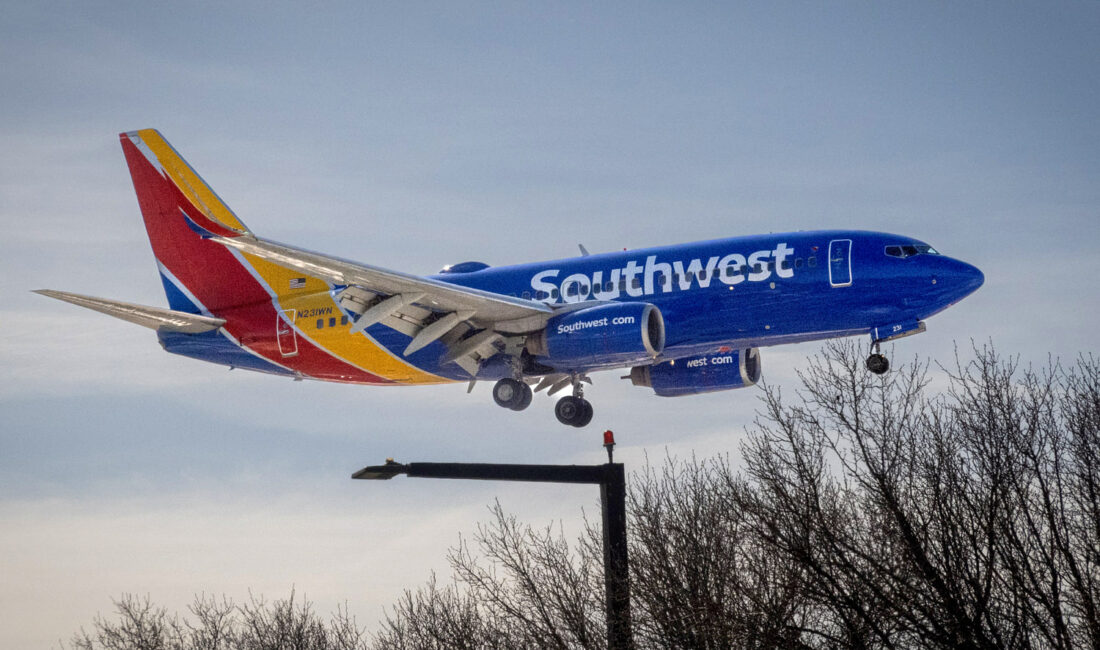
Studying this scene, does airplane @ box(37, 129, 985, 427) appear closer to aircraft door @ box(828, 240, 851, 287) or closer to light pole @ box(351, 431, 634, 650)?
aircraft door @ box(828, 240, 851, 287)

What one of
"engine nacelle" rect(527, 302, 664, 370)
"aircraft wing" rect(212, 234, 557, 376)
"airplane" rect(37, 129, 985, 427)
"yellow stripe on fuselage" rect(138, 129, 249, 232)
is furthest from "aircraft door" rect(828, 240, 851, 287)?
"yellow stripe on fuselage" rect(138, 129, 249, 232)

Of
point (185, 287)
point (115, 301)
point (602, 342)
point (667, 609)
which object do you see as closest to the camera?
point (667, 609)

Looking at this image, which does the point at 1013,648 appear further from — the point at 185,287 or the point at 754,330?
the point at 185,287

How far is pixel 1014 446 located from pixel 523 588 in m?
11.4

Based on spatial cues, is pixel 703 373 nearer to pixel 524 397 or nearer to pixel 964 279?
pixel 524 397

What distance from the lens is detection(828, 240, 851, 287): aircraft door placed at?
34.6m

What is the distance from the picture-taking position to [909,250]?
34.8 m

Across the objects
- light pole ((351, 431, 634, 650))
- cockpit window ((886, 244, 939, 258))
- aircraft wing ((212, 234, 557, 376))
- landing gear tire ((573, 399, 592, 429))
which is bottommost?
light pole ((351, 431, 634, 650))

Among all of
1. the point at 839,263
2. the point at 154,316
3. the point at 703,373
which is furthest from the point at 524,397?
the point at 154,316

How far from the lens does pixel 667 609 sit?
1011 inches

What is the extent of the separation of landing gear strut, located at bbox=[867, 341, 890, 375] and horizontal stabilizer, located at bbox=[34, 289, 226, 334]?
68.2 feet

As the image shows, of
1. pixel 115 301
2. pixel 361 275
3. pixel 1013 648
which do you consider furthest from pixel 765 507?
pixel 115 301

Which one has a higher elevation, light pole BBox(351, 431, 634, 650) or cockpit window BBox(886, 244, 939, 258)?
cockpit window BBox(886, 244, 939, 258)

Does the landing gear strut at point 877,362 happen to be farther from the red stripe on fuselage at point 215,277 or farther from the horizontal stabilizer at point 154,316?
the horizontal stabilizer at point 154,316
